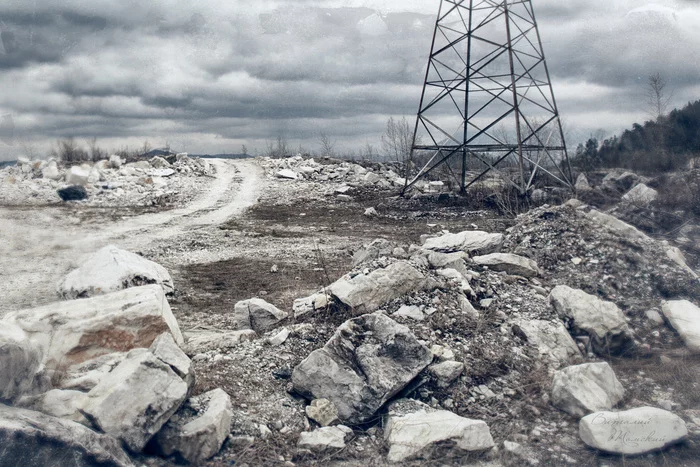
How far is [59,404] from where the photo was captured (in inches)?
119

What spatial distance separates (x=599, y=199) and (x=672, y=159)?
330 inches

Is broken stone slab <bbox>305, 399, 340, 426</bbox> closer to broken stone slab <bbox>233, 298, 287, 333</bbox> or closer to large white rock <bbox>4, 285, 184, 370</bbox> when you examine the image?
large white rock <bbox>4, 285, 184, 370</bbox>

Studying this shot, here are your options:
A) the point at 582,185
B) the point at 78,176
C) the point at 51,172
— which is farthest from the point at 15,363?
the point at 51,172

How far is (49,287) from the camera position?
7.27 m

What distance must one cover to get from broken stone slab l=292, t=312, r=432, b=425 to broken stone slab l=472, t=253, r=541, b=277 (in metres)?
2.61

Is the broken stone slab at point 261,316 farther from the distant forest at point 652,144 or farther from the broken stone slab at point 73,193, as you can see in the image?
the distant forest at point 652,144

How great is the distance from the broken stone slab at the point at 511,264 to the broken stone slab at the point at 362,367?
2.61 metres

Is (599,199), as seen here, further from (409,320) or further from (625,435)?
(625,435)

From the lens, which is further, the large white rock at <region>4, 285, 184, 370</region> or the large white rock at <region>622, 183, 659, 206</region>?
the large white rock at <region>622, 183, 659, 206</region>

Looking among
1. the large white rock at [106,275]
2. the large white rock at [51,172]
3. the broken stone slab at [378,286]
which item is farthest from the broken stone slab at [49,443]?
the large white rock at [51,172]

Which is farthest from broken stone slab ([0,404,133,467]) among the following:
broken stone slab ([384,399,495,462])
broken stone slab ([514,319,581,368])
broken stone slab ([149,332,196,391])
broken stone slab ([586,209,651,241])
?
broken stone slab ([586,209,651,241])

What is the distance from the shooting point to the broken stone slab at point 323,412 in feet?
11.9

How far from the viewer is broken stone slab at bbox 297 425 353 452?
3.33 metres

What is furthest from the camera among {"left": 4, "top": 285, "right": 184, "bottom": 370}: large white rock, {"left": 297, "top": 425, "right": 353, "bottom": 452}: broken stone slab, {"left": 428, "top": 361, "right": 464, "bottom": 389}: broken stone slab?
{"left": 428, "top": 361, "right": 464, "bottom": 389}: broken stone slab
